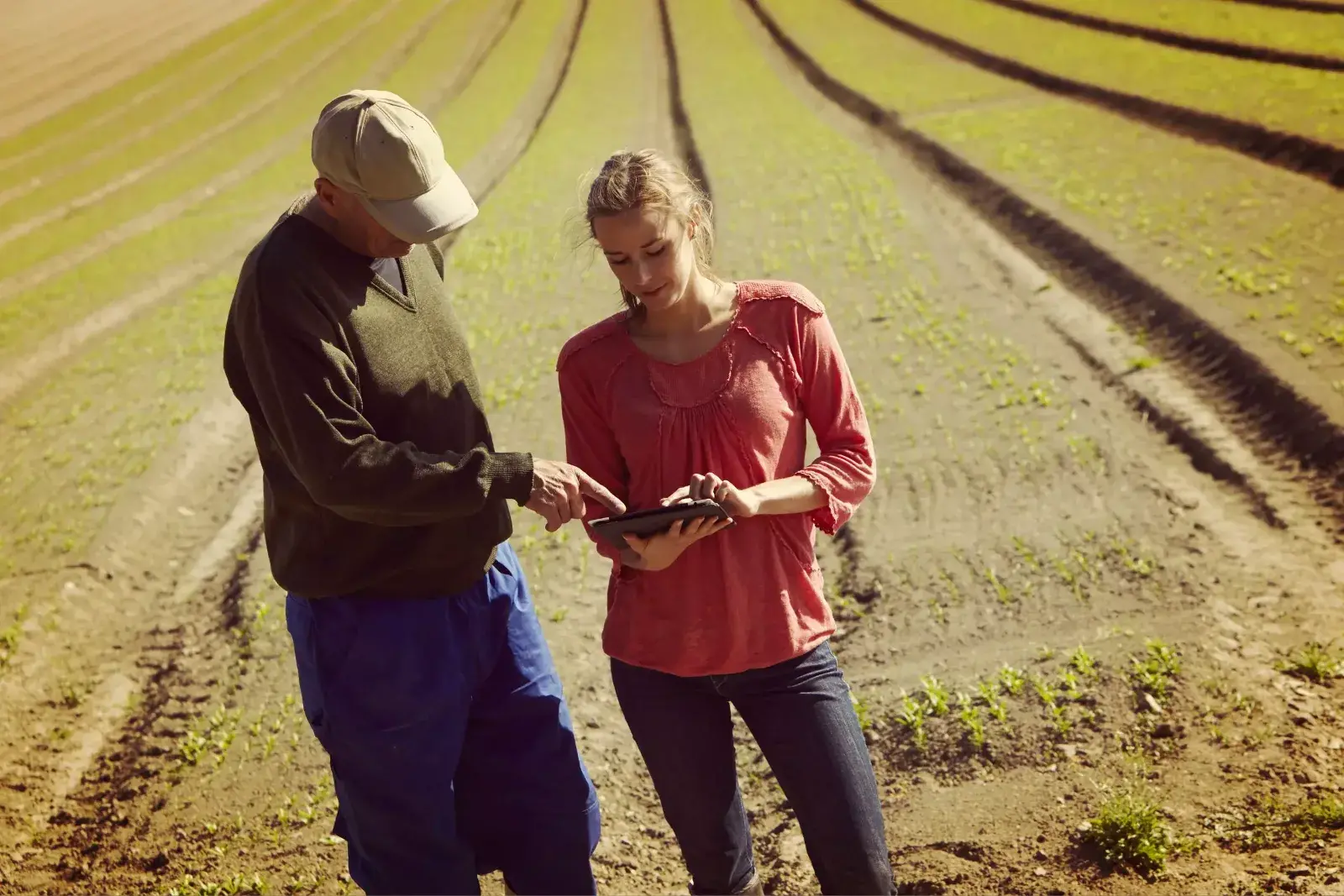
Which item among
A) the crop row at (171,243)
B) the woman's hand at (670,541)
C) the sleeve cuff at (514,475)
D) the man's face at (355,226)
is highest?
the man's face at (355,226)

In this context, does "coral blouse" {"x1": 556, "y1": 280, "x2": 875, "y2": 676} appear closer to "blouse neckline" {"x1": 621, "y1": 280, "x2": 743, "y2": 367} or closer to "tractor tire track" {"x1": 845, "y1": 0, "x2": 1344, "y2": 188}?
A: "blouse neckline" {"x1": 621, "y1": 280, "x2": 743, "y2": 367}

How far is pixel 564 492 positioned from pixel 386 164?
0.73 meters

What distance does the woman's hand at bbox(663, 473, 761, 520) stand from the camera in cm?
217

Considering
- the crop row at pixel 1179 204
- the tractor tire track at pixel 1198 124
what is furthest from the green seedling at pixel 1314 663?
the tractor tire track at pixel 1198 124

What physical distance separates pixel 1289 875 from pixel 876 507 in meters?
2.81

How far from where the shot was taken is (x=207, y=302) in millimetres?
9352

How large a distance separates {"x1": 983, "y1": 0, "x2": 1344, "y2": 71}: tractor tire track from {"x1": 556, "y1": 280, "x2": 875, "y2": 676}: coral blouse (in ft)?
26.4

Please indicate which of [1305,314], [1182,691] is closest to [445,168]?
[1182,691]

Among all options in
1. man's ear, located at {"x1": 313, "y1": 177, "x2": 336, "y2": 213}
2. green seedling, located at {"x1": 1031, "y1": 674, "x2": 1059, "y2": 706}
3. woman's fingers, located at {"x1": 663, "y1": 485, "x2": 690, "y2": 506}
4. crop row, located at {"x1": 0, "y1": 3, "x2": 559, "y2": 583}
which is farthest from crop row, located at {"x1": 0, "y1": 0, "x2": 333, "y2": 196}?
woman's fingers, located at {"x1": 663, "y1": 485, "x2": 690, "y2": 506}

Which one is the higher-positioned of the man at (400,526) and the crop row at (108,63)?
the crop row at (108,63)

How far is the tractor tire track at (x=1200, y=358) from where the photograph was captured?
5324 millimetres

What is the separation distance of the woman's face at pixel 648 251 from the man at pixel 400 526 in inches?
13.3

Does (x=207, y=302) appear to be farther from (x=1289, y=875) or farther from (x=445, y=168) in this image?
(x=1289, y=875)

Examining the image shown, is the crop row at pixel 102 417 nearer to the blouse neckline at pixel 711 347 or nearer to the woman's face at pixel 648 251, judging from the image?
the blouse neckline at pixel 711 347
